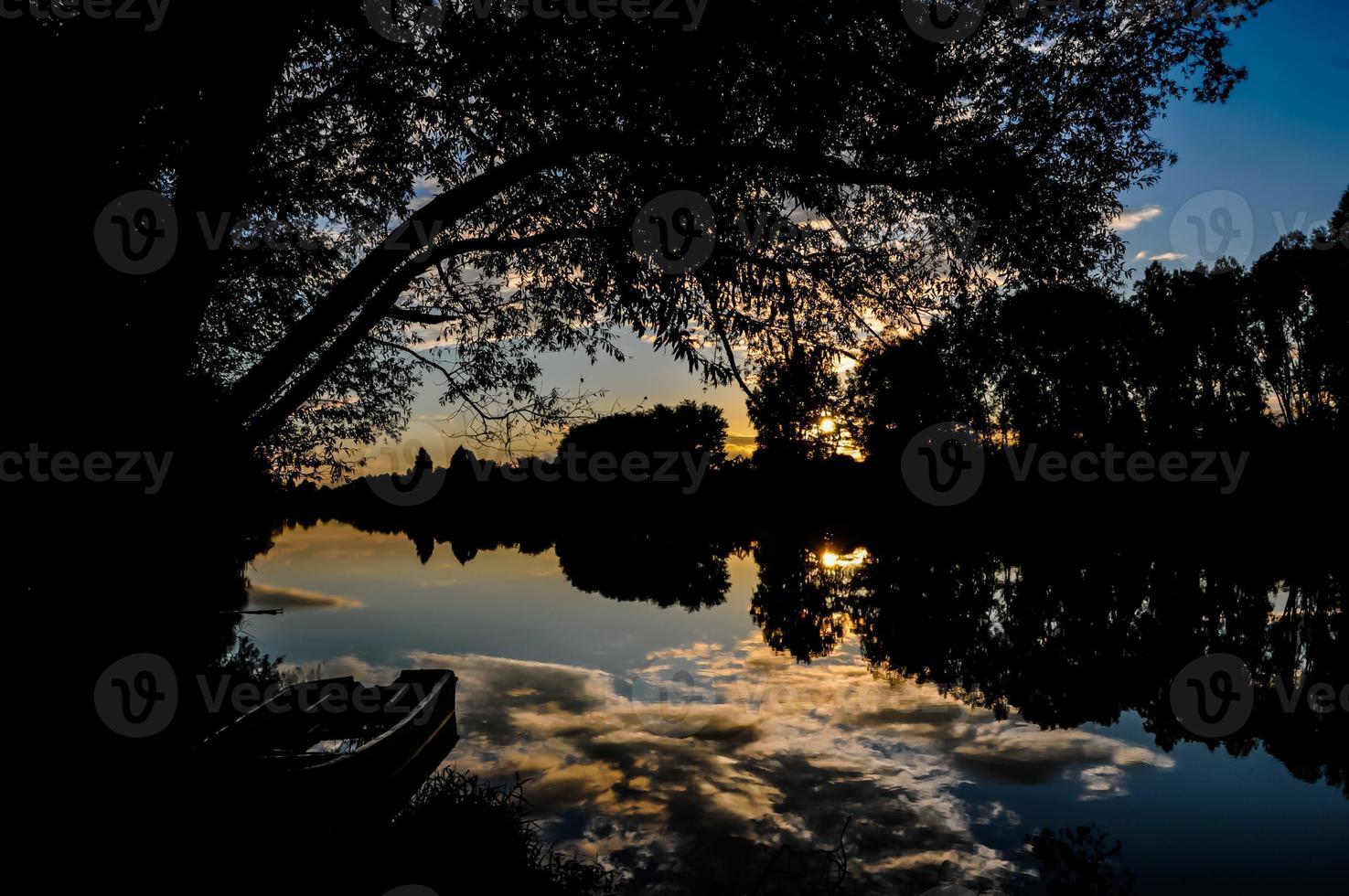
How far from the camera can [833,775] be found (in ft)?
44.5

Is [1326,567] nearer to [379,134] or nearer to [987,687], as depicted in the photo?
[987,687]

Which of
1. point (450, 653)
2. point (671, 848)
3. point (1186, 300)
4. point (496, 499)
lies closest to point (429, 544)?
point (496, 499)

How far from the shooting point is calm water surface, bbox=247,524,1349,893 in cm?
1069

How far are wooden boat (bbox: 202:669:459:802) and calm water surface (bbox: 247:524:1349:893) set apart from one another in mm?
1640

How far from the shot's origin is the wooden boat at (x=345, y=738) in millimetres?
8938

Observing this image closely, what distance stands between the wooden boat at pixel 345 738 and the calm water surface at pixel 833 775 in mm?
1640

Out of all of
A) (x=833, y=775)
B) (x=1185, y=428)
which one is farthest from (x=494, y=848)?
(x=1185, y=428)

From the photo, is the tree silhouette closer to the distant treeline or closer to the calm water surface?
the calm water surface

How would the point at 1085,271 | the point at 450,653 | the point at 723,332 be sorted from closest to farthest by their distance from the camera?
the point at 723,332 < the point at 1085,271 < the point at 450,653

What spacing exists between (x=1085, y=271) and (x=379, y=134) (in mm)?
8971

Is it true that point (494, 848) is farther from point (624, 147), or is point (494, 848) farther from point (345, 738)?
point (624, 147)

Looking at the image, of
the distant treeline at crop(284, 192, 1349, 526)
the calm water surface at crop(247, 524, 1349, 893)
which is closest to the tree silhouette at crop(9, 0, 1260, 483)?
the calm water surface at crop(247, 524, 1349, 893)

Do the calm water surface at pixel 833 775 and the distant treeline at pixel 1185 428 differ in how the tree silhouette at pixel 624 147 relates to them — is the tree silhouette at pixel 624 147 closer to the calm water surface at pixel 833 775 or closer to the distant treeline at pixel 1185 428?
the calm water surface at pixel 833 775

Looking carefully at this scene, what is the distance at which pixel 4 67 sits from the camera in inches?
195
